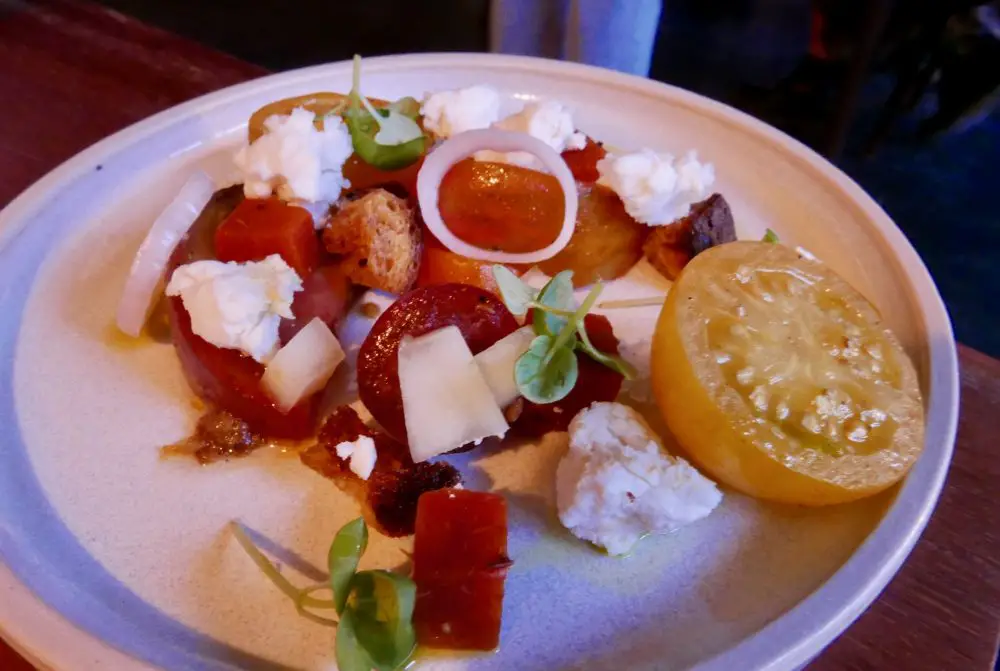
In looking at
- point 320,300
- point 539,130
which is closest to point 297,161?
point 320,300

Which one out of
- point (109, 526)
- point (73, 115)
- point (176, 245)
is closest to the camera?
point (109, 526)

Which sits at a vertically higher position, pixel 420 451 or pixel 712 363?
pixel 712 363

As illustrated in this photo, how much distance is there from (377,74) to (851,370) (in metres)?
1.53

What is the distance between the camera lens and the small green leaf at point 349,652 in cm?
105

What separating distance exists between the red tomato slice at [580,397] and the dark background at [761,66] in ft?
8.61

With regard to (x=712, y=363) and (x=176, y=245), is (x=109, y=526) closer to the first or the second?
(x=176, y=245)

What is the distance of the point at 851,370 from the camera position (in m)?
1.39

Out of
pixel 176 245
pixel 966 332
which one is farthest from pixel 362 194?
pixel 966 332

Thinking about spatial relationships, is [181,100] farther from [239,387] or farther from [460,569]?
[460,569]

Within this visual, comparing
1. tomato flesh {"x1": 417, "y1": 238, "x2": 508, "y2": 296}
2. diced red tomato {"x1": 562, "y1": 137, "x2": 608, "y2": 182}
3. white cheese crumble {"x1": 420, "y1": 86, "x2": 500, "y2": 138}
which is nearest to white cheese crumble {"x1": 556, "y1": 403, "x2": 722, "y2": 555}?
tomato flesh {"x1": 417, "y1": 238, "x2": 508, "y2": 296}

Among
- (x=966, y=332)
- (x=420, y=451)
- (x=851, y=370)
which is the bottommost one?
(x=966, y=332)

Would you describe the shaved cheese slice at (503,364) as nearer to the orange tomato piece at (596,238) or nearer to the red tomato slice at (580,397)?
the red tomato slice at (580,397)

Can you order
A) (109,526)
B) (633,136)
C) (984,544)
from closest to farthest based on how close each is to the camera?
(109,526) → (984,544) → (633,136)

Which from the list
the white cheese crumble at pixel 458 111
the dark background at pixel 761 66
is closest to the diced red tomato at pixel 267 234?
the white cheese crumble at pixel 458 111
